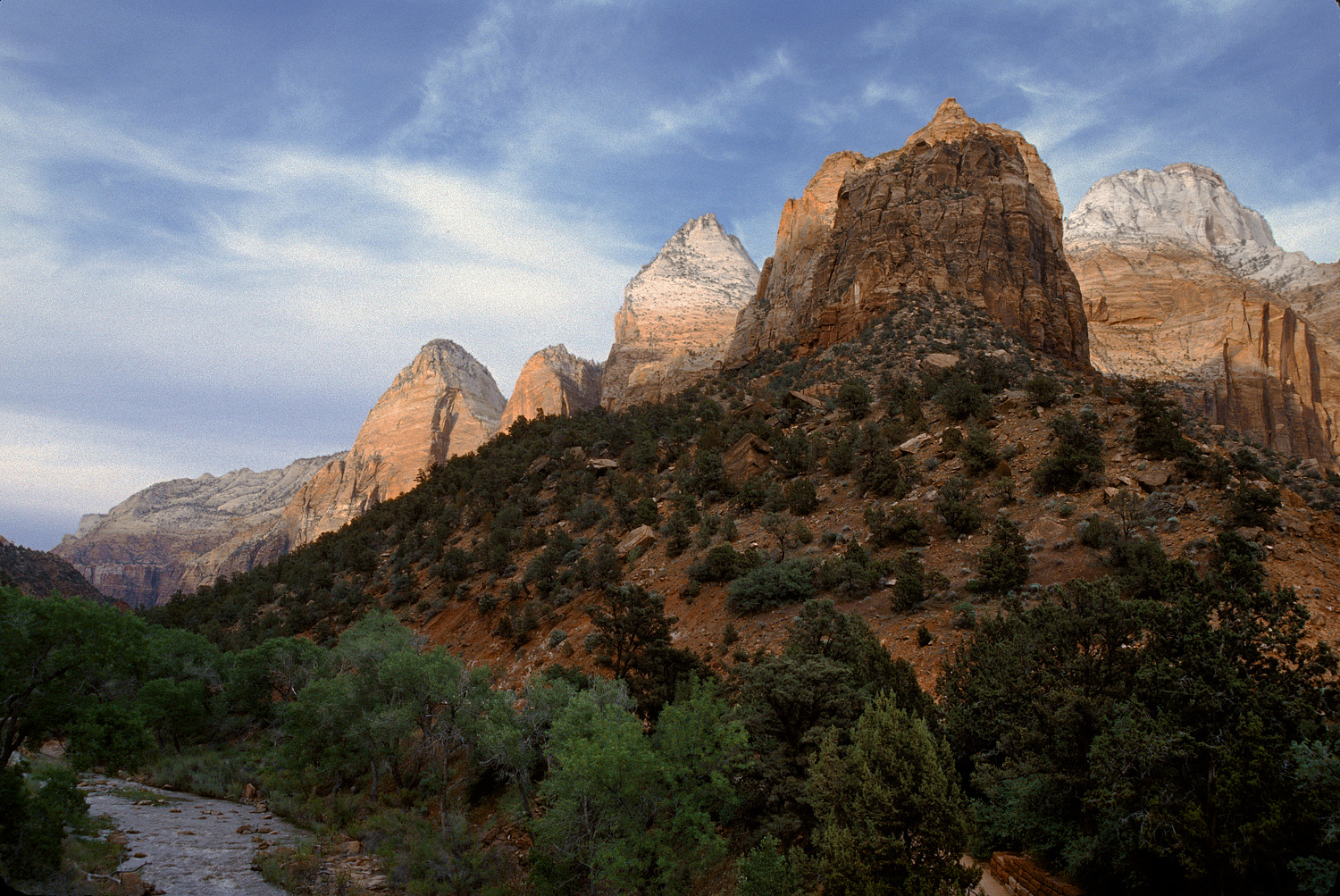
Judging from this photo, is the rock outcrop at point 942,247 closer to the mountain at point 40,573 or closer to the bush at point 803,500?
the bush at point 803,500

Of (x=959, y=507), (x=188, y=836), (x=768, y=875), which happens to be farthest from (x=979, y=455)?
(x=188, y=836)

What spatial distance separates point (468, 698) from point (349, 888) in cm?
400

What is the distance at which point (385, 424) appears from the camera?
90750 millimetres

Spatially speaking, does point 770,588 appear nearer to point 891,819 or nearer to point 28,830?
point 891,819

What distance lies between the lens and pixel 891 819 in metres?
6.95

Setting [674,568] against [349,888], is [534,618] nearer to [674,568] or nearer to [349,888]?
[674,568]

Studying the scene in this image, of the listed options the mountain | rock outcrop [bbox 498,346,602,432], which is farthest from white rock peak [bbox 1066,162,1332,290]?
the mountain

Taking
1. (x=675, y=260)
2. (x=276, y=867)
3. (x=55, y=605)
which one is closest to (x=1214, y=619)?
(x=276, y=867)

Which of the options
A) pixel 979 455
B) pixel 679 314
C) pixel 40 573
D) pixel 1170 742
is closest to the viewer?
pixel 1170 742

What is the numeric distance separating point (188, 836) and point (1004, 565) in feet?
65.4

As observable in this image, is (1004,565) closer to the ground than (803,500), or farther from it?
closer to the ground

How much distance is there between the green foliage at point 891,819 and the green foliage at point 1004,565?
765 cm

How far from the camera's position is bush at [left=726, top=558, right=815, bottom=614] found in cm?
1648

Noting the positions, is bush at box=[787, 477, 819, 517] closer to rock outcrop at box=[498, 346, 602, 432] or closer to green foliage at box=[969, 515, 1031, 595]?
green foliage at box=[969, 515, 1031, 595]
